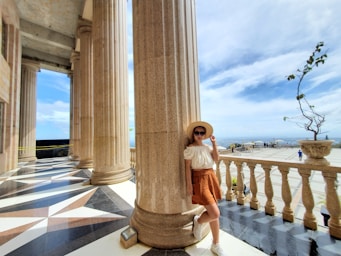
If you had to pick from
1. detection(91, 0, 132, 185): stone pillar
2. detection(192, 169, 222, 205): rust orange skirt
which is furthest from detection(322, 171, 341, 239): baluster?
detection(91, 0, 132, 185): stone pillar

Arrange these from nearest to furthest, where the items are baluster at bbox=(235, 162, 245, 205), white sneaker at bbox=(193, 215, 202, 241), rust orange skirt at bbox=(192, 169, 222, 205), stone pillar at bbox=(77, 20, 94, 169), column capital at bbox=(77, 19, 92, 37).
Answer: rust orange skirt at bbox=(192, 169, 222, 205) → white sneaker at bbox=(193, 215, 202, 241) → baluster at bbox=(235, 162, 245, 205) → stone pillar at bbox=(77, 20, 94, 169) → column capital at bbox=(77, 19, 92, 37)

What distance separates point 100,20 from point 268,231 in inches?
273

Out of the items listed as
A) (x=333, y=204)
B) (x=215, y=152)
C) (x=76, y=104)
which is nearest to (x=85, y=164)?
(x=76, y=104)

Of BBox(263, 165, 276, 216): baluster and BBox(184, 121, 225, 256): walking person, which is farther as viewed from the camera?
BBox(263, 165, 276, 216): baluster

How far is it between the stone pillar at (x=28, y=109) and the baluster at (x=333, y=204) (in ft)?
51.6

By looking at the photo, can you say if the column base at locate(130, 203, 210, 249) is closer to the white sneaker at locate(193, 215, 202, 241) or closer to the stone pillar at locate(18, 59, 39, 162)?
the white sneaker at locate(193, 215, 202, 241)

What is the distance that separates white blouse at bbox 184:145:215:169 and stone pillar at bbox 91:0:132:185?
378 cm

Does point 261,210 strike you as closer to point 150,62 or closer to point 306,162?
point 306,162

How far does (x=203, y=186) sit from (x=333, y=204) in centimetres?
196

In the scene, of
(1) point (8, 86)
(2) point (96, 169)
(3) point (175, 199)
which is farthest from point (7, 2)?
(3) point (175, 199)

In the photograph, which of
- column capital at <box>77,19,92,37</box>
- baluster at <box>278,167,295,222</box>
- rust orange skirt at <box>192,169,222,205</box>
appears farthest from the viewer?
column capital at <box>77,19,92,37</box>

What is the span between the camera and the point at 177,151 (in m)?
2.24

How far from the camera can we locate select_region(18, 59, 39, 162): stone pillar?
12.2 m

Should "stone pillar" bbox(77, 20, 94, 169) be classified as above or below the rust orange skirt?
above
